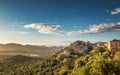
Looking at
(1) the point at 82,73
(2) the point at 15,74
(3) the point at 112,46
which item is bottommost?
(2) the point at 15,74

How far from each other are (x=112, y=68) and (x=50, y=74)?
106m

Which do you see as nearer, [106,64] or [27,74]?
[106,64]

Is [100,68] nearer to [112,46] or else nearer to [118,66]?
[118,66]

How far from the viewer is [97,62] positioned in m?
53.8

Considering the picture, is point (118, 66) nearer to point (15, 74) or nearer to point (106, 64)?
point (106, 64)

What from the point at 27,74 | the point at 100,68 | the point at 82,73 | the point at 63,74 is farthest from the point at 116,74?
Answer: the point at 27,74

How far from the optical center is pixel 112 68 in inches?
2138

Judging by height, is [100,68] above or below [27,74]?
above

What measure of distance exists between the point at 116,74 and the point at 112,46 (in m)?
108

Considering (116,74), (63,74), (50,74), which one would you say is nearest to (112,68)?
(116,74)

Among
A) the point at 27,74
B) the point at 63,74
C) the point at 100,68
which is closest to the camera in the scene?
the point at 100,68

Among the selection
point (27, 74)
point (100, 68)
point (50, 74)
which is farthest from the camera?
point (27, 74)

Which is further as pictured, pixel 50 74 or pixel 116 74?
pixel 50 74

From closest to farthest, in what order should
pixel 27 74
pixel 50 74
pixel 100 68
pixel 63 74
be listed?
pixel 100 68
pixel 63 74
pixel 50 74
pixel 27 74
